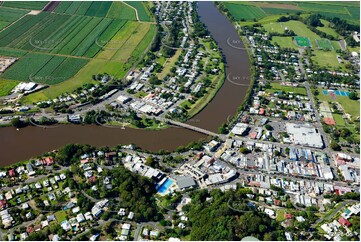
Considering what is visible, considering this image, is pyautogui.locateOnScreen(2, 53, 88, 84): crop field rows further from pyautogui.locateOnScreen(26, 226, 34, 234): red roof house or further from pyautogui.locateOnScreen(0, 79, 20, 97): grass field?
pyautogui.locateOnScreen(26, 226, 34, 234): red roof house

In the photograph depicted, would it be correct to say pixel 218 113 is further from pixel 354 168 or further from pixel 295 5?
pixel 295 5

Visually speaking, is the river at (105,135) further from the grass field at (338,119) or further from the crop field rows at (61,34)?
the crop field rows at (61,34)

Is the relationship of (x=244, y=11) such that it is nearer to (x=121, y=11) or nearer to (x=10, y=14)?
(x=121, y=11)

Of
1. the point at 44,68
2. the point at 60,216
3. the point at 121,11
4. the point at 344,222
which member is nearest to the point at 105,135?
the point at 60,216

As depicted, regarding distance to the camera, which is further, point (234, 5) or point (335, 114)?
point (234, 5)

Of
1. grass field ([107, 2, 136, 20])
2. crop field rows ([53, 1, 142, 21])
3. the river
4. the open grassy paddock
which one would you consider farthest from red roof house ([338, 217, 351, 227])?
grass field ([107, 2, 136, 20])

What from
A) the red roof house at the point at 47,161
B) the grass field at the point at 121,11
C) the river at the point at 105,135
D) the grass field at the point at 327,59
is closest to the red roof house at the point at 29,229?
the red roof house at the point at 47,161

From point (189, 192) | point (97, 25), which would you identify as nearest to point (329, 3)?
point (97, 25)
